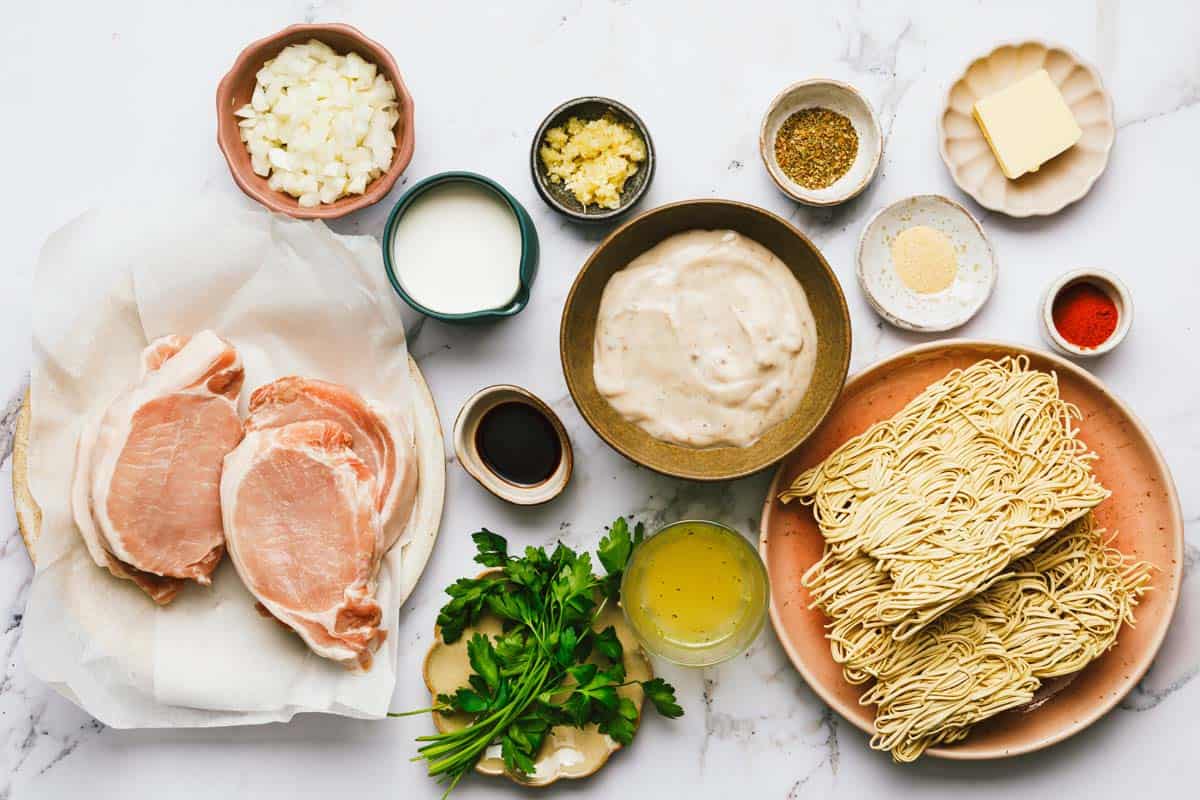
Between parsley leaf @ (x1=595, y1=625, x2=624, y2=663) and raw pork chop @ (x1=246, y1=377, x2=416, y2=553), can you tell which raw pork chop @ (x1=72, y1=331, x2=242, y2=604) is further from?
parsley leaf @ (x1=595, y1=625, x2=624, y2=663)

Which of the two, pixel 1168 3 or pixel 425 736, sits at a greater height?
pixel 1168 3

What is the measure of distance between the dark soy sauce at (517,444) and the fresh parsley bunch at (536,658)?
207 mm

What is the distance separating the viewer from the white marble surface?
296 centimetres

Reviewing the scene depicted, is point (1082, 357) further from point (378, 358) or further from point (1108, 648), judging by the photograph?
point (378, 358)

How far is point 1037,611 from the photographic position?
8.86 feet

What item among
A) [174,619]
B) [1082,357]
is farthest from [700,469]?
[174,619]

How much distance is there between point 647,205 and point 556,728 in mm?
1611

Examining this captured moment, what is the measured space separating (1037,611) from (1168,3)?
1.87m

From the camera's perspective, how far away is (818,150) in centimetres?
296

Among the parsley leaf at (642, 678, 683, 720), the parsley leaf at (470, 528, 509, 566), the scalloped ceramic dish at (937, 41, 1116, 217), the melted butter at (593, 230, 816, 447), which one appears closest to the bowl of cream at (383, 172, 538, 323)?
the melted butter at (593, 230, 816, 447)

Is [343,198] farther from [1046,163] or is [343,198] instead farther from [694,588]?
[1046,163]

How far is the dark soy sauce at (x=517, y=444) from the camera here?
2.94 meters

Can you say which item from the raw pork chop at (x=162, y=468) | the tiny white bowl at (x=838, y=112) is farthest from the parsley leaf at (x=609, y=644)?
the tiny white bowl at (x=838, y=112)

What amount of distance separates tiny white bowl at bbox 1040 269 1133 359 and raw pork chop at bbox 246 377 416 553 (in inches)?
74.9
